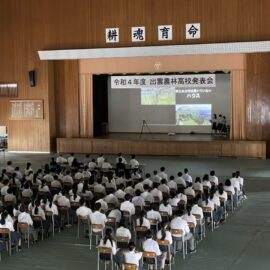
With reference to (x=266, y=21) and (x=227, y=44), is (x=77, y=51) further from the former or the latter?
(x=266, y=21)

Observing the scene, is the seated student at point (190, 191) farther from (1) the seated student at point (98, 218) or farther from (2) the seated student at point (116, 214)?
(1) the seated student at point (98, 218)

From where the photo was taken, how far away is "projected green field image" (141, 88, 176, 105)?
27281 mm

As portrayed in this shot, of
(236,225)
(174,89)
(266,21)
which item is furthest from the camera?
(174,89)

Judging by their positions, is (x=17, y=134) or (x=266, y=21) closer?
(x=266, y=21)

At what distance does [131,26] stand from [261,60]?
551 cm

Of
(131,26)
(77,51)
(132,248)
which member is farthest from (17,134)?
(132,248)

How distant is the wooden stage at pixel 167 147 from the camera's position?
21.2m

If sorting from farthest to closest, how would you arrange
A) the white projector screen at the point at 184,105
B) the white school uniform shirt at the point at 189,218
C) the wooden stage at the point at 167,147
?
the white projector screen at the point at 184,105 → the wooden stage at the point at 167,147 → the white school uniform shirt at the point at 189,218

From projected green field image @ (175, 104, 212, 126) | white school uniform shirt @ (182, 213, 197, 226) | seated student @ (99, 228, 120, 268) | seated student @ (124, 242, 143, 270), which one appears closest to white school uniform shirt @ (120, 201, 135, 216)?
white school uniform shirt @ (182, 213, 197, 226)

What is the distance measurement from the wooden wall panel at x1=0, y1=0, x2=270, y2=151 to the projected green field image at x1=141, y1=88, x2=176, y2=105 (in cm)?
506

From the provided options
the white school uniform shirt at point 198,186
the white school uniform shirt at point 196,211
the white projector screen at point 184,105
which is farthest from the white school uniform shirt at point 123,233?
the white projector screen at point 184,105

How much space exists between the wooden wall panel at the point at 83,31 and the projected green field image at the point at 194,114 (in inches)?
225

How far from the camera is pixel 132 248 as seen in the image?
26.6 ft

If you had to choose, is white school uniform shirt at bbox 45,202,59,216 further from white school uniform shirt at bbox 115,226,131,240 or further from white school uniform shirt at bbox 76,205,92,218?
white school uniform shirt at bbox 115,226,131,240
